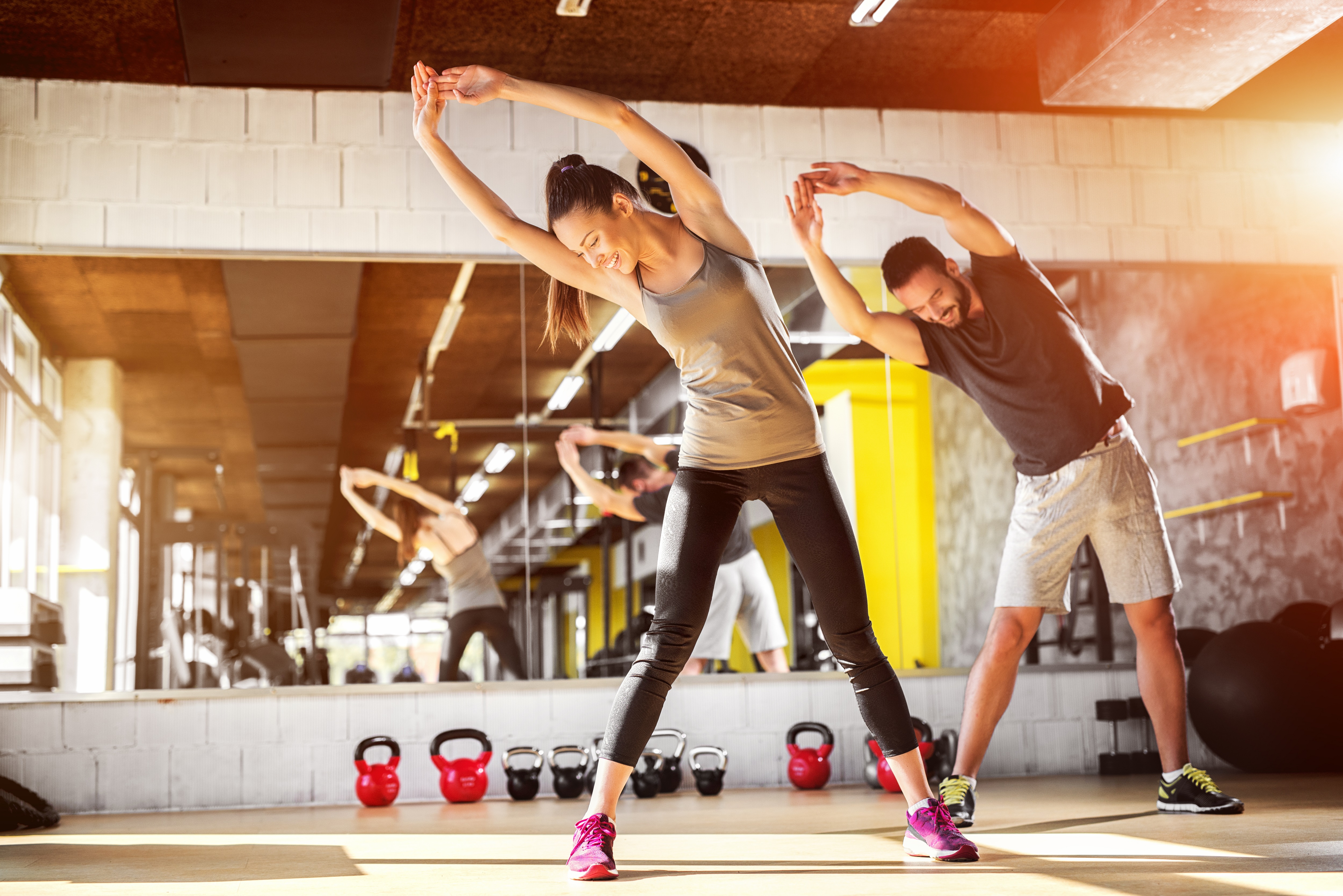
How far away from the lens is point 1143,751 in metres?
4.98

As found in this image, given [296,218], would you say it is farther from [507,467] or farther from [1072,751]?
[1072,751]

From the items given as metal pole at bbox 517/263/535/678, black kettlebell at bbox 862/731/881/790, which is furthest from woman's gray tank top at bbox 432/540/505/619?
black kettlebell at bbox 862/731/881/790

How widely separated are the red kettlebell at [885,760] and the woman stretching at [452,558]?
53.5 inches

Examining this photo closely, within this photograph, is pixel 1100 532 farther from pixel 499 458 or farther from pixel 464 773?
pixel 499 458

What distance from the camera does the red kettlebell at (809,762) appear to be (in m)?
4.41

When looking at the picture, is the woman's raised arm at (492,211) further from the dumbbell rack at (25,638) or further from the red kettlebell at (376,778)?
the dumbbell rack at (25,638)

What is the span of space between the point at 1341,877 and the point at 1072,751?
311 centimetres

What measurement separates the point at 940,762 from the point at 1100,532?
135 centimetres

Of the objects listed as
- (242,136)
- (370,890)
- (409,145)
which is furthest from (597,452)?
(370,890)

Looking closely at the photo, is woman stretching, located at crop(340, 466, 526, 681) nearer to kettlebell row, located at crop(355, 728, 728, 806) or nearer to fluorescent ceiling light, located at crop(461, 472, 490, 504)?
fluorescent ceiling light, located at crop(461, 472, 490, 504)

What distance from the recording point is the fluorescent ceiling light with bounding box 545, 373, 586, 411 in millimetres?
4996

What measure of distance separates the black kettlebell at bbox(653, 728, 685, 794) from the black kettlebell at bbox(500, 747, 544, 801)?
1.46ft

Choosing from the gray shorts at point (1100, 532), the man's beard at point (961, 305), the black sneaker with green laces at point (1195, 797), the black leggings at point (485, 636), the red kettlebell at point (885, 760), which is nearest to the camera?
the black sneaker with green laces at point (1195, 797)

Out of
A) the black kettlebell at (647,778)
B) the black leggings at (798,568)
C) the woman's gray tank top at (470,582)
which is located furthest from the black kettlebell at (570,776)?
the black leggings at (798,568)
